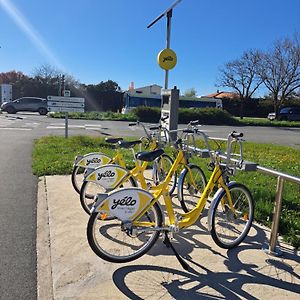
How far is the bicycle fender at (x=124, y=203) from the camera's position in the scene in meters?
3.09

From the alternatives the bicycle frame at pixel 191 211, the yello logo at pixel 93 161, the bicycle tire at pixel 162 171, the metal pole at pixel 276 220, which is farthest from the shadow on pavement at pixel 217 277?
the yello logo at pixel 93 161

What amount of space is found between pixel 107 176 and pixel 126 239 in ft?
2.86

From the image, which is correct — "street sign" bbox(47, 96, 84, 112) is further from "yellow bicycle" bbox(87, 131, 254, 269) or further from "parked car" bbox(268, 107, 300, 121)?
"parked car" bbox(268, 107, 300, 121)

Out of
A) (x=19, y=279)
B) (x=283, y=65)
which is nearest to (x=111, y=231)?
(x=19, y=279)

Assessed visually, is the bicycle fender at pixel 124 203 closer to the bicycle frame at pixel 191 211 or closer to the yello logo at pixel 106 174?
the bicycle frame at pixel 191 211

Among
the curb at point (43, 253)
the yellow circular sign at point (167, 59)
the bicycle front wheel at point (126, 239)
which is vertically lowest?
the curb at point (43, 253)

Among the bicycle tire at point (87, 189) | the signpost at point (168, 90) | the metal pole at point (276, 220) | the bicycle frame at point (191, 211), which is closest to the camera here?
the bicycle frame at point (191, 211)

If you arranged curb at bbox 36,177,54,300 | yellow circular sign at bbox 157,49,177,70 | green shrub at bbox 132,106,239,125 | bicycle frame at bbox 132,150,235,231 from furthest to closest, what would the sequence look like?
green shrub at bbox 132,106,239,125 → yellow circular sign at bbox 157,49,177,70 → bicycle frame at bbox 132,150,235,231 → curb at bbox 36,177,54,300

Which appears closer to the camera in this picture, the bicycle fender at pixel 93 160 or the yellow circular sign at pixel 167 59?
the bicycle fender at pixel 93 160

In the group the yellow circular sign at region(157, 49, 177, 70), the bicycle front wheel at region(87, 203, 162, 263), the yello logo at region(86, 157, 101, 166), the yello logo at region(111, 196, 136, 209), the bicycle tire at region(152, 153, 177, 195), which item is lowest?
the bicycle front wheel at region(87, 203, 162, 263)

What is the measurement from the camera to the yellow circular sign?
9273 mm

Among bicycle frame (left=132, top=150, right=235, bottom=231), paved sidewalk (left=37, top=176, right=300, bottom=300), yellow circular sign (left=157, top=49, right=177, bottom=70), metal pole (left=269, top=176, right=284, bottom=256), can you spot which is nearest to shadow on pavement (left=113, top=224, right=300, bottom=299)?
paved sidewalk (left=37, top=176, right=300, bottom=300)

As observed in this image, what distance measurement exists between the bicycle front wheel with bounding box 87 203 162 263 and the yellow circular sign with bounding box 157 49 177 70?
6.54m

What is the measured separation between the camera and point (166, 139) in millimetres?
5742
